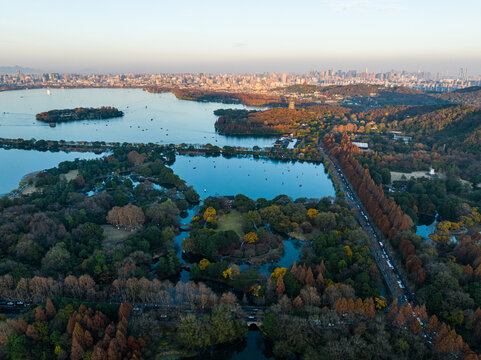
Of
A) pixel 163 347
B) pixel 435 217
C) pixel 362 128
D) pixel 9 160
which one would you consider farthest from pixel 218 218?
pixel 362 128

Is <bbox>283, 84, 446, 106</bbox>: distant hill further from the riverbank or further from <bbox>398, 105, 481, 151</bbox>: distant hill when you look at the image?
the riverbank

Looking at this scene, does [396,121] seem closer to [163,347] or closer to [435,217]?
[435,217]

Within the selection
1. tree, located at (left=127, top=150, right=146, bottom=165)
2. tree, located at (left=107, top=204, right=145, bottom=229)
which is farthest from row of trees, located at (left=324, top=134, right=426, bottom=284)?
tree, located at (left=127, top=150, right=146, bottom=165)

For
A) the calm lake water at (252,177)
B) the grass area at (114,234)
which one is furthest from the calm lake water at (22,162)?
the calm lake water at (252,177)

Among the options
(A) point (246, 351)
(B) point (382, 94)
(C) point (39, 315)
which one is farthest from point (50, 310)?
(B) point (382, 94)

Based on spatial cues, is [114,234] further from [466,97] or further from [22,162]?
[466,97]

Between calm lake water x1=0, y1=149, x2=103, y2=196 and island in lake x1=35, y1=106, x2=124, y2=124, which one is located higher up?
island in lake x1=35, y1=106, x2=124, y2=124
